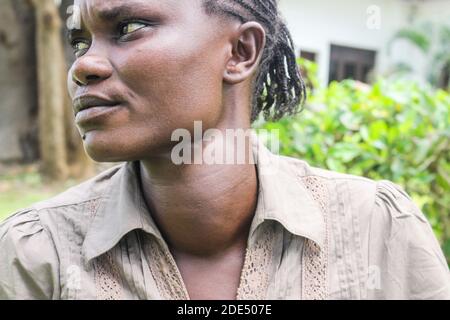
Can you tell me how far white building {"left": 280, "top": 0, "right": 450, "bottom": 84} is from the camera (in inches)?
432

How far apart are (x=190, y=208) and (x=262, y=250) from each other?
0.26 metres

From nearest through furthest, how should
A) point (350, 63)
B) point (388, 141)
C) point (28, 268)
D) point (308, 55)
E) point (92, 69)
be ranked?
point (92, 69), point (28, 268), point (388, 141), point (308, 55), point (350, 63)

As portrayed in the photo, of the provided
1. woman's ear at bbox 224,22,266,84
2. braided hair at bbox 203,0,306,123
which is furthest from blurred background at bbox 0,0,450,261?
woman's ear at bbox 224,22,266,84

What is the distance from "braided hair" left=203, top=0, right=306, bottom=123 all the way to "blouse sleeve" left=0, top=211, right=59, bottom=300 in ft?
2.78

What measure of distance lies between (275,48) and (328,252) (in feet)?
2.47

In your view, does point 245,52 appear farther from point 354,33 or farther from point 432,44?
point 432,44

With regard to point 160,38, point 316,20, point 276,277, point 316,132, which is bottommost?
point 276,277

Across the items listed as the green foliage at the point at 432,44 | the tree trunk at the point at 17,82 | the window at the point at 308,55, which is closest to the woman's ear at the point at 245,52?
the tree trunk at the point at 17,82

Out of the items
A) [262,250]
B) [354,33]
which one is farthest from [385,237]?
[354,33]

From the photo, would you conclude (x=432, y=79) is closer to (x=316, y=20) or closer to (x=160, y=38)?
(x=316, y=20)

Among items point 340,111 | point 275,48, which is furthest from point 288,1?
point 275,48

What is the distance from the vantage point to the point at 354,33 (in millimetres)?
12195

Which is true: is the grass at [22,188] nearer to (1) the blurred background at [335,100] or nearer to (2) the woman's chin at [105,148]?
(1) the blurred background at [335,100]

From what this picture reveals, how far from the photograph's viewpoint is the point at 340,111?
11.8 feet
